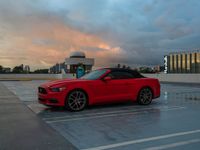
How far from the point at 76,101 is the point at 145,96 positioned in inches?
120

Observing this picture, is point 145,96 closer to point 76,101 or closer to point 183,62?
point 76,101

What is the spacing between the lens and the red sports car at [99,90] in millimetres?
8945

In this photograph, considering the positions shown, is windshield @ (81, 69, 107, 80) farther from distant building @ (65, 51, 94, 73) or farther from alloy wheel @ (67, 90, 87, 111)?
distant building @ (65, 51, 94, 73)

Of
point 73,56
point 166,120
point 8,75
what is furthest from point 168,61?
point 166,120

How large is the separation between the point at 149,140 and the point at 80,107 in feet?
13.4

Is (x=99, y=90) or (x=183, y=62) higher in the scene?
(x=183, y=62)

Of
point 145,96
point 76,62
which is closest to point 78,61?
point 76,62

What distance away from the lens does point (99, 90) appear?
9.54 meters

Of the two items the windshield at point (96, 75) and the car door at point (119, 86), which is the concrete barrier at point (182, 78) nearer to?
the car door at point (119, 86)

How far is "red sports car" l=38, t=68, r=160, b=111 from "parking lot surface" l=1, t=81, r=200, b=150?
1.20ft

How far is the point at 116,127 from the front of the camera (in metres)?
6.59

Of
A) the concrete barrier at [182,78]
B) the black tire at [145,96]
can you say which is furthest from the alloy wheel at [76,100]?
the concrete barrier at [182,78]

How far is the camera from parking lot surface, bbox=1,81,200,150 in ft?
17.0

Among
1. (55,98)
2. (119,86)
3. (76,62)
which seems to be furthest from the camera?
(76,62)
